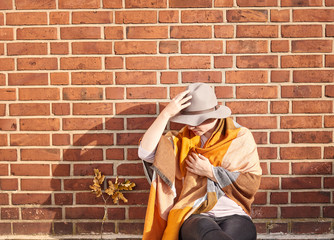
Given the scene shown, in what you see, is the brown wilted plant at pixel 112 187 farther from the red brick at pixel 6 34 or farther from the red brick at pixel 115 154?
the red brick at pixel 6 34

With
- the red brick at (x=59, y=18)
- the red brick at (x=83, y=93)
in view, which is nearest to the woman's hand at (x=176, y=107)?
the red brick at (x=83, y=93)

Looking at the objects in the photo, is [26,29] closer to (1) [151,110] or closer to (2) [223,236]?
(1) [151,110]

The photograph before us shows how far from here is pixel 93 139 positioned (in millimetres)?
2439

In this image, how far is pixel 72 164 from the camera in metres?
2.46

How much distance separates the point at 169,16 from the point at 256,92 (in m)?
0.86

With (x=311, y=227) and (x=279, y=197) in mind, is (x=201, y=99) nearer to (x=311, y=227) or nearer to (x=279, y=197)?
(x=279, y=197)

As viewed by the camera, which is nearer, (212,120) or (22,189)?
(212,120)

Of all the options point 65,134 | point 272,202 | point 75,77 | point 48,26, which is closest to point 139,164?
point 65,134

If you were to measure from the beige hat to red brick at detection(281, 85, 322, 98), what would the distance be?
23.7 inches

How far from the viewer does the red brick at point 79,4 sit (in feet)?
7.77

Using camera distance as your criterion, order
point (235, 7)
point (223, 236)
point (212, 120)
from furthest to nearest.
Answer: point (235, 7) → point (212, 120) → point (223, 236)

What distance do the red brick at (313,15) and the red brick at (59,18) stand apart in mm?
1684

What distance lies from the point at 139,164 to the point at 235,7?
1380 mm

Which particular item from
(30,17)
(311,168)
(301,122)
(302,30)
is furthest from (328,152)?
(30,17)
